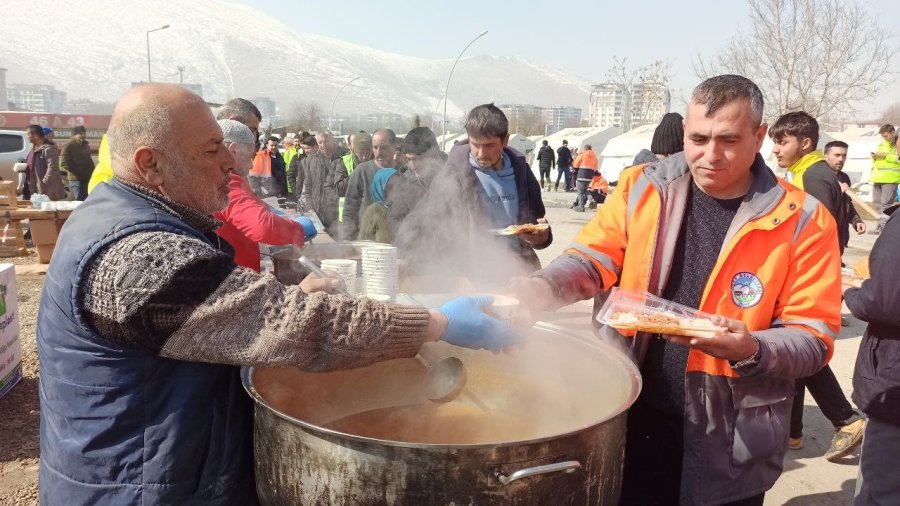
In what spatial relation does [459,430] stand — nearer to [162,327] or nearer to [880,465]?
[162,327]

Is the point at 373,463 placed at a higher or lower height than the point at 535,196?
lower

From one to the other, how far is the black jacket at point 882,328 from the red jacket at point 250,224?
261cm

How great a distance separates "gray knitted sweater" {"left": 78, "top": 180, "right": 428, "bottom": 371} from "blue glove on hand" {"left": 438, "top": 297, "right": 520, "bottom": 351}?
37 cm

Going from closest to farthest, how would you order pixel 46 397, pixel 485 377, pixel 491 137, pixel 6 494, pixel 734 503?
pixel 46 397, pixel 734 503, pixel 485 377, pixel 6 494, pixel 491 137

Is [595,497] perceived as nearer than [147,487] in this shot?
No

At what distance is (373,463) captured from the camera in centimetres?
131

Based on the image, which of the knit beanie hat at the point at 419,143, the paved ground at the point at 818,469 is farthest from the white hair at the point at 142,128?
the knit beanie hat at the point at 419,143

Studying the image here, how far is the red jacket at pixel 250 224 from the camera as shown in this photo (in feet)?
9.53

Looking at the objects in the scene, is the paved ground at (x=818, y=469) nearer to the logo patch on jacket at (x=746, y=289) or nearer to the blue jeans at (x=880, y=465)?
the blue jeans at (x=880, y=465)

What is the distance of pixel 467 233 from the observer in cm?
393

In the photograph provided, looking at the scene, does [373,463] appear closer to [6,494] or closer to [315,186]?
[6,494]

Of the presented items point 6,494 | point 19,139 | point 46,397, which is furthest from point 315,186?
point 19,139

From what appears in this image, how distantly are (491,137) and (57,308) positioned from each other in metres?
2.91

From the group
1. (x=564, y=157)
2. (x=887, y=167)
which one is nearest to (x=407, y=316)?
(x=887, y=167)
